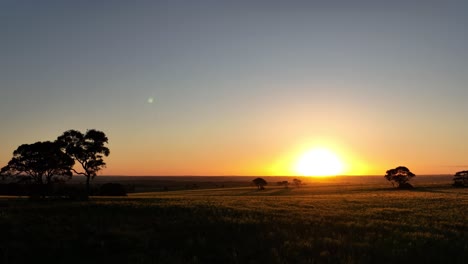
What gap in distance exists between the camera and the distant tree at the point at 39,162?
221 feet

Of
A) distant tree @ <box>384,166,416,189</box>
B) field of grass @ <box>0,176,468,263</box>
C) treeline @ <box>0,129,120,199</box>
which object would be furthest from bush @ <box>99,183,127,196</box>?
distant tree @ <box>384,166,416,189</box>

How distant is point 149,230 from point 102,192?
214 ft

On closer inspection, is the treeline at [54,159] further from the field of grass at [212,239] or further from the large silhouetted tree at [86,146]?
the field of grass at [212,239]

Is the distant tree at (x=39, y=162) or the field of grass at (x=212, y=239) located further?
the distant tree at (x=39, y=162)

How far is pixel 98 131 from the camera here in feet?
232

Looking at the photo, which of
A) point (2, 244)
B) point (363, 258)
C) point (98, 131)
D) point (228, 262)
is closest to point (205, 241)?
point (228, 262)

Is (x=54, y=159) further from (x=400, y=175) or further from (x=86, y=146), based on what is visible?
(x=400, y=175)

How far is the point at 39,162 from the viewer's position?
2653 inches

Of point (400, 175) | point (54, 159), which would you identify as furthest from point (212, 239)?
point (400, 175)

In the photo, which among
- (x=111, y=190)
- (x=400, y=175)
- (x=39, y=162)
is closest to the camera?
(x=39, y=162)

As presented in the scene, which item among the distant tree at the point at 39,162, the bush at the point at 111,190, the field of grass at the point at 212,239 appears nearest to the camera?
the field of grass at the point at 212,239

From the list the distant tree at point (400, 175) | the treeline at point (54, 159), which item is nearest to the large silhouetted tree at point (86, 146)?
the treeline at point (54, 159)

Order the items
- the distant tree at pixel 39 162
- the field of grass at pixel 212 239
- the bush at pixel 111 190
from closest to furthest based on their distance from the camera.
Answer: the field of grass at pixel 212 239
the distant tree at pixel 39 162
the bush at pixel 111 190

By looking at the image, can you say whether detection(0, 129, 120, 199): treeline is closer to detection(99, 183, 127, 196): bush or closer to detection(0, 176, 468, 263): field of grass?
detection(99, 183, 127, 196): bush
